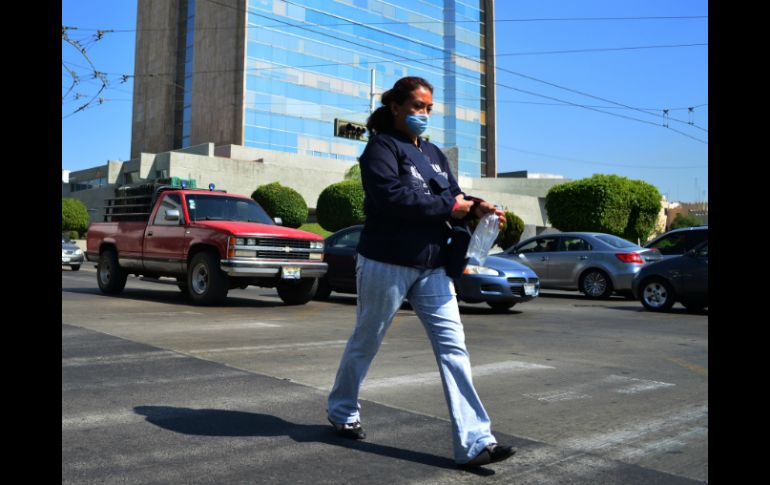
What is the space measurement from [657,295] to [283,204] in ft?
101

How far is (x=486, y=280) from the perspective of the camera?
1220 centimetres

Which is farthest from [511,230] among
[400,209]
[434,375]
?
[400,209]

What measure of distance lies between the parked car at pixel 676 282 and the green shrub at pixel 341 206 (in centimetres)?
2708

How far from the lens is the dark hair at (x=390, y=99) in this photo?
152 inches

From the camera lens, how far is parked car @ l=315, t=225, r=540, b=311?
1218cm

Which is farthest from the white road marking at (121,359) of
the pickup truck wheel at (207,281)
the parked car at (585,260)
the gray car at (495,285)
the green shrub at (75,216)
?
the green shrub at (75,216)

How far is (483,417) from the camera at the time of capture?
3.54 meters

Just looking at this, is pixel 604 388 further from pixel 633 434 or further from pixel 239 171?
pixel 239 171

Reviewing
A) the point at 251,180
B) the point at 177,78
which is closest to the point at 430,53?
the point at 177,78

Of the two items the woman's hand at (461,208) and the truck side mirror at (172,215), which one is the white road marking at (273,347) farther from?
the truck side mirror at (172,215)

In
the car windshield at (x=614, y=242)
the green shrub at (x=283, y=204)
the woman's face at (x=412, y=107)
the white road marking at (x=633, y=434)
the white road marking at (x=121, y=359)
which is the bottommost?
the white road marking at (x=633, y=434)

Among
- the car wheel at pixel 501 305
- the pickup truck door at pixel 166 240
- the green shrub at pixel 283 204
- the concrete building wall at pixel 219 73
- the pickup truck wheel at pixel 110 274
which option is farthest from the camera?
the concrete building wall at pixel 219 73

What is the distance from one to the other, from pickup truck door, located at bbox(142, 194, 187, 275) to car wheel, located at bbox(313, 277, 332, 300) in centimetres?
284

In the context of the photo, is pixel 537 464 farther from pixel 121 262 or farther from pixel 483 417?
pixel 121 262
